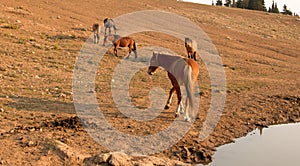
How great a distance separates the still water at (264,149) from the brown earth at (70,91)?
0.26 meters

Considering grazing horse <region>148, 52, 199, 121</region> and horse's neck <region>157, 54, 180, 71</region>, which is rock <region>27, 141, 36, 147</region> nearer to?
grazing horse <region>148, 52, 199, 121</region>

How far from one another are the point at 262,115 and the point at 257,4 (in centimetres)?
5866

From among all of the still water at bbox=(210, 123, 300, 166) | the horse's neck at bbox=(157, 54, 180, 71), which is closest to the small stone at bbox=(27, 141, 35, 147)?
the still water at bbox=(210, 123, 300, 166)

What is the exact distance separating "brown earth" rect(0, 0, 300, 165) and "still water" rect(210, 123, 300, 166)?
10.4 inches

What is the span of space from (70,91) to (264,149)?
583cm

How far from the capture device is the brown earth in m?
7.39

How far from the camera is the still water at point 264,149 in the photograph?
801cm

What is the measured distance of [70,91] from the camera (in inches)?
430

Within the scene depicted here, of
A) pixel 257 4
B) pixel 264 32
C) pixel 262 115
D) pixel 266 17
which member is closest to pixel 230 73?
pixel 262 115

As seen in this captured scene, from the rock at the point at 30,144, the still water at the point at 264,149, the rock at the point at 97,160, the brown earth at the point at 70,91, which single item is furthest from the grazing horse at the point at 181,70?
the rock at the point at 30,144

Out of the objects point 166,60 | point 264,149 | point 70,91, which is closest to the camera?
point 264,149

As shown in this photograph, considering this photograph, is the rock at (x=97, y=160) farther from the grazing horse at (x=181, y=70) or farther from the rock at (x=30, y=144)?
the grazing horse at (x=181, y=70)

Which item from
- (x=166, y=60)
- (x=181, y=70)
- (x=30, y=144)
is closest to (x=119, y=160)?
(x=30, y=144)

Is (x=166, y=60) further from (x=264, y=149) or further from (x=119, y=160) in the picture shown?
(x=119, y=160)
